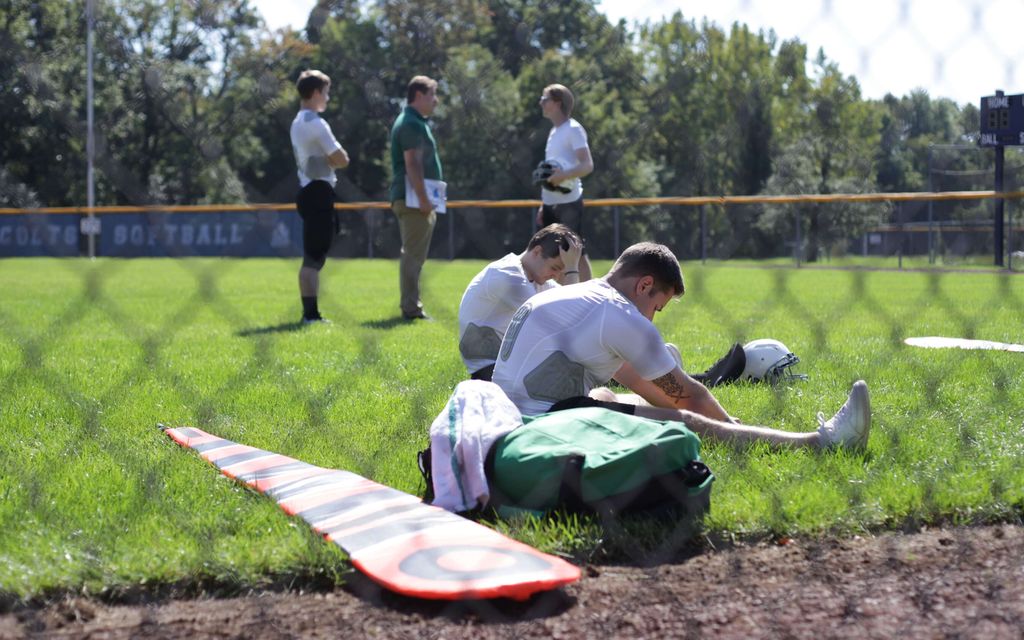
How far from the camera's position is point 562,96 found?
627 cm

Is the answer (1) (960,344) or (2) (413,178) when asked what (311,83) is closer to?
(2) (413,178)

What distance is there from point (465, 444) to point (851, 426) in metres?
1.21

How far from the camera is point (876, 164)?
6.99m

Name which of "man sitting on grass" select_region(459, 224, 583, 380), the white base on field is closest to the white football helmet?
"man sitting on grass" select_region(459, 224, 583, 380)

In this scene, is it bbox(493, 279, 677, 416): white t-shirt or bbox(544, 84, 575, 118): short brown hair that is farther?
bbox(544, 84, 575, 118): short brown hair

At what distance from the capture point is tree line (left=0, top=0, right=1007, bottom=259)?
3969 millimetres

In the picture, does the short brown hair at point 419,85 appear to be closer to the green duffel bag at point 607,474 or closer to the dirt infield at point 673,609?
the green duffel bag at point 607,474

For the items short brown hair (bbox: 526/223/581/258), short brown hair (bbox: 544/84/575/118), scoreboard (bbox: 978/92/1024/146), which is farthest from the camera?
scoreboard (bbox: 978/92/1024/146)

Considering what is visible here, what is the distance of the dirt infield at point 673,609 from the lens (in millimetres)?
1902

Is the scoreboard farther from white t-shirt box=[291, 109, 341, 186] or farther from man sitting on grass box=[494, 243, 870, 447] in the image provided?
man sitting on grass box=[494, 243, 870, 447]

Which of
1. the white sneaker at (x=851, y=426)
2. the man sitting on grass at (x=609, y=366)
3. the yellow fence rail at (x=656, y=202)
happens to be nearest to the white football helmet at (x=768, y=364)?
the man sitting on grass at (x=609, y=366)

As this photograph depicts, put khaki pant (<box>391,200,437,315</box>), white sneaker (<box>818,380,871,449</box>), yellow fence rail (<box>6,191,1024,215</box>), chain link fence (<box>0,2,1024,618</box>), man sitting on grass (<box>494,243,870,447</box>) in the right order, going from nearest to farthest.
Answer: white sneaker (<box>818,380,871,449</box>) → man sitting on grass (<box>494,243,870,447</box>) → chain link fence (<box>0,2,1024,618</box>) → khaki pant (<box>391,200,437,315</box>) → yellow fence rail (<box>6,191,1024,215</box>)

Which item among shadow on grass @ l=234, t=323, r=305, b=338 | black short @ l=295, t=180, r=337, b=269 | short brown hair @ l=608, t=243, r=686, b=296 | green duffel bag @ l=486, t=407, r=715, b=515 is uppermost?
black short @ l=295, t=180, r=337, b=269

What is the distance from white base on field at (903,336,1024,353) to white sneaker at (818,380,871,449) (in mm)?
2526
